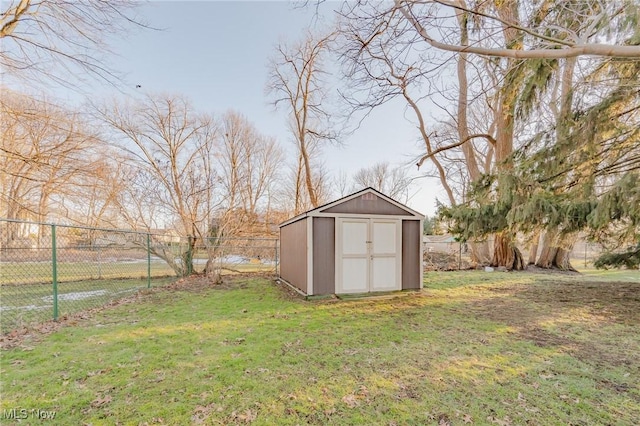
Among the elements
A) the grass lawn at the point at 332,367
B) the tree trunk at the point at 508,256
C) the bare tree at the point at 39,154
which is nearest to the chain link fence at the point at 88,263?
the bare tree at the point at 39,154

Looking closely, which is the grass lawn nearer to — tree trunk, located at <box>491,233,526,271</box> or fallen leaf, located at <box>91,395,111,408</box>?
fallen leaf, located at <box>91,395,111,408</box>

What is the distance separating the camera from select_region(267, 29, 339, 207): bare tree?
13.8 m

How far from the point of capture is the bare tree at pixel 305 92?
1380 cm

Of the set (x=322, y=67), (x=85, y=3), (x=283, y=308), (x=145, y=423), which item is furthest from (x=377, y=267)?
(x=322, y=67)

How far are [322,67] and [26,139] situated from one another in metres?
12.7

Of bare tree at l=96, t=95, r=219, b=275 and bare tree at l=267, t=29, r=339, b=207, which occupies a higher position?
bare tree at l=267, t=29, r=339, b=207

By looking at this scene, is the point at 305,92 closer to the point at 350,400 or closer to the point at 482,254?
the point at 482,254

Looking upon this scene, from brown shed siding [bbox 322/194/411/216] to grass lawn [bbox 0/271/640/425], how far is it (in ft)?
7.15

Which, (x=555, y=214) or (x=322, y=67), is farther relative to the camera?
(x=322, y=67)

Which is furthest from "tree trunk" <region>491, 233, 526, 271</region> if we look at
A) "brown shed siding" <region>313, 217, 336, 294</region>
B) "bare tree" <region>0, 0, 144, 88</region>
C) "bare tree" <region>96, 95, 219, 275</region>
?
"bare tree" <region>0, 0, 144, 88</region>

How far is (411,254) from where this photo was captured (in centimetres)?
678

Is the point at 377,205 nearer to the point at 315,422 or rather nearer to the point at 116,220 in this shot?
the point at 315,422

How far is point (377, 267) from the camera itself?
645cm

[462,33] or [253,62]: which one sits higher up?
[253,62]
